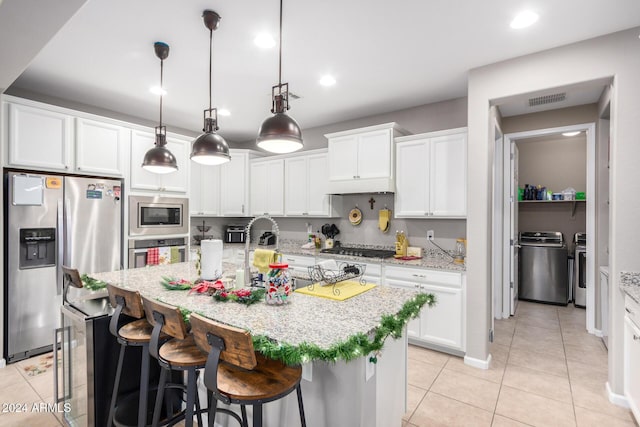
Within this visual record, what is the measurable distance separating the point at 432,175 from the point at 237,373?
2.94m

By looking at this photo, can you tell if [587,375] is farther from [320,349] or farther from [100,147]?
[100,147]

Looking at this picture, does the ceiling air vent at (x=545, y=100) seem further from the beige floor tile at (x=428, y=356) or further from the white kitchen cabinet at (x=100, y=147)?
the white kitchen cabinet at (x=100, y=147)

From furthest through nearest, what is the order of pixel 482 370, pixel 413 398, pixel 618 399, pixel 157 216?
1. pixel 157 216
2. pixel 482 370
3. pixel 413 398
4. pixel 618 399

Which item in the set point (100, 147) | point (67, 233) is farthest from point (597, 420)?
point (100, 147)

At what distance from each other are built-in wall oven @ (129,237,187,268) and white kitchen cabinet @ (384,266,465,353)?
8.83 feet

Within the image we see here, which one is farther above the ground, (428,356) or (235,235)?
(235,235)

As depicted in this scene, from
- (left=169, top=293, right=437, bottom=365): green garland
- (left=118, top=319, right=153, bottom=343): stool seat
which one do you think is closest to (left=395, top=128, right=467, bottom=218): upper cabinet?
(left=169, top=293, right=437, bottom=365): green garland

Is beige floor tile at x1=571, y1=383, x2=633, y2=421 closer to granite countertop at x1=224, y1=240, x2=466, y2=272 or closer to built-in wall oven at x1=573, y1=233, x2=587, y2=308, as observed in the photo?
granite countertop at x1=224, y1=240, x2=466, y2=272

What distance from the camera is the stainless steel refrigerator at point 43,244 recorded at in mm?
2992

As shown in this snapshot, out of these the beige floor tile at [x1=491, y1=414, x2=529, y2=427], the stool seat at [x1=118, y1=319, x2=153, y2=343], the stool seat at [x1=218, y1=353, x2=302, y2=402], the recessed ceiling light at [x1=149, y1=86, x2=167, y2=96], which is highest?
the recessed ceiling light at [x1=149, y1=86, x2=167, y2=96]

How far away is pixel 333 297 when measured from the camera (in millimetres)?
1825

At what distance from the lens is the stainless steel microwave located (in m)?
3.81

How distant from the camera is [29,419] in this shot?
2252 millimetres

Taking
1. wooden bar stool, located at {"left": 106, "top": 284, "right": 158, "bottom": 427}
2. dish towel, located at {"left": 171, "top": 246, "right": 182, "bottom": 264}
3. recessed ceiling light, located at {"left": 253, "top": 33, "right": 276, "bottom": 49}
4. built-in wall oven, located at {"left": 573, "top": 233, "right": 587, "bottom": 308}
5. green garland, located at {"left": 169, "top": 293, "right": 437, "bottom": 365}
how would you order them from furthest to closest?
built-in wall oven, located at {"left": 573, "top": 233, "right": 587, "bottom": 308}, dish towel, located at {"left": 171, "top": 246, "right": 182, "bottom": 264}, recessed ceiling light, located at {"left": 253, "top": 33, "right": 276, "bottom": 49}, wooden bar stool, located at {"left": 106, "top": 284, "right": 158, "bottom": 427}, green garland, located at {"left": 169, "top": 293, "right": 437, "bottom": 365}
